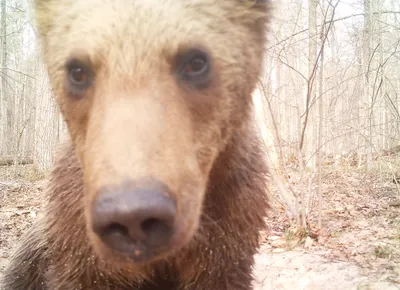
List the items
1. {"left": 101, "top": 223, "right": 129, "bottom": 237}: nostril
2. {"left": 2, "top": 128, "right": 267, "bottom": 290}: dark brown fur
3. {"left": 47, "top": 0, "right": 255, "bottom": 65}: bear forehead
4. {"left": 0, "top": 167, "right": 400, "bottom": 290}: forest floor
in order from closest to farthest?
{"left": 101, "top": 223, "right": 129, "bottom": 237}: nostril, {"left": 47, "top": 0, "right": 255, "bottom": 65}: bear forehead, {"left": 2, "top": 128, "right": 267, "bottom": 290}: dark brown fur, {"left": 0, "top": 167, "right": 400, "bottom": 290}: forest floor

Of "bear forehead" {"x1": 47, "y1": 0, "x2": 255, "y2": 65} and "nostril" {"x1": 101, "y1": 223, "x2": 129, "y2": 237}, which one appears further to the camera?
"bear forehead" {"x1": 47, "y1": 0, "x2": 255, "y2": 65}

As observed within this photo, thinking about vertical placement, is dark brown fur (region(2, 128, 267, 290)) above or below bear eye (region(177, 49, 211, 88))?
below

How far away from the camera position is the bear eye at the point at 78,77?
7.16 ft

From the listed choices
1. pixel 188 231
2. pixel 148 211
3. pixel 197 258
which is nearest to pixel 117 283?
pixel 197 258

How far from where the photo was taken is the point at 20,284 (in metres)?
3.73

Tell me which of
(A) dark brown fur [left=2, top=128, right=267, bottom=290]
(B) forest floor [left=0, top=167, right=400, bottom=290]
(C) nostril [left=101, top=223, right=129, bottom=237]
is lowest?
(B) forest floor [left=0, top=167, right=400, bottom=290]

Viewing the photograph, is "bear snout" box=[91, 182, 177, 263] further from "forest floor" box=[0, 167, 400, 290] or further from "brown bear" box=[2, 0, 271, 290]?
"forest floor" box=[0, 167, 400, 290]

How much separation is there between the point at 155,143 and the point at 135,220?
389mm

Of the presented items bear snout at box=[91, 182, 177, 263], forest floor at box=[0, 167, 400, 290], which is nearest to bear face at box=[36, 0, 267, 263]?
bear snout at box=[91, 182, 177, 263]

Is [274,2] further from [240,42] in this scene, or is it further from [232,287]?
[232,287]

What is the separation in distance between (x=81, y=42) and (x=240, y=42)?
91cm

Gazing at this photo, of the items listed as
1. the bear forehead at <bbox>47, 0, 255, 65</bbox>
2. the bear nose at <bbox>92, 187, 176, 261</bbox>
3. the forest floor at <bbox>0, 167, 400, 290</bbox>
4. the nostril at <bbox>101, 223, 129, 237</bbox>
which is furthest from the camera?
the forest floor at <bbox>0, 167, 400, 290</bbox>

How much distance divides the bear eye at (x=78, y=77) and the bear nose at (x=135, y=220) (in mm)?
873

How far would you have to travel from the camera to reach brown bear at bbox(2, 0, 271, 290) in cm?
165
